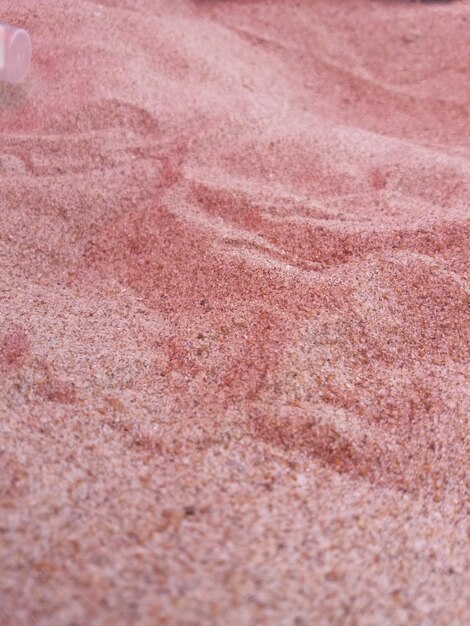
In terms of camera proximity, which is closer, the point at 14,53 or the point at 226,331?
the point at 226,331

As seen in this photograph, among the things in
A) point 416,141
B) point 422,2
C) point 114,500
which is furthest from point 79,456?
point 422,2

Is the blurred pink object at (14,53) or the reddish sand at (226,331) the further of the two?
the blurred pink object at (14,53)

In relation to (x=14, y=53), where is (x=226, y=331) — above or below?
below

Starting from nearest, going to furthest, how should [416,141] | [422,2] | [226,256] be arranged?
[226,256] → [416,141] → [422,2]

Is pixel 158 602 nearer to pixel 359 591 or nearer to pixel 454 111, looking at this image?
pixel 359 591
